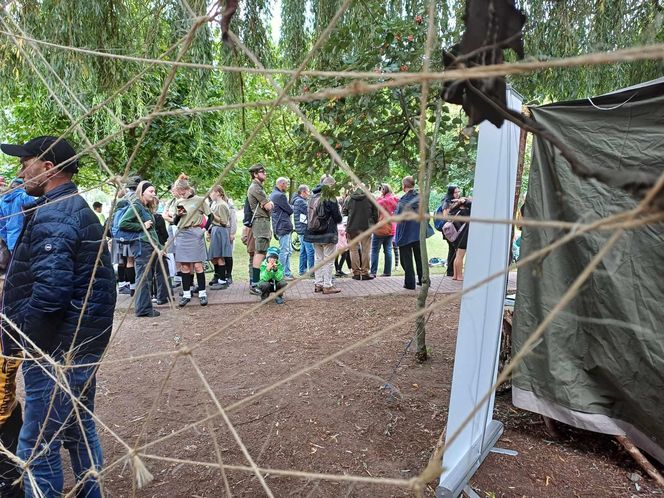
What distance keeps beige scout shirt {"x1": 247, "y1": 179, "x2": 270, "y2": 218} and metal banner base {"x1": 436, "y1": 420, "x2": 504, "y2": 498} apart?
4567 mm

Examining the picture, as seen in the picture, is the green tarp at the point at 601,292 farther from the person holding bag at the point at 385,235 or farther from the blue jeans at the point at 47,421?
the person holding bag at the point at 385,235

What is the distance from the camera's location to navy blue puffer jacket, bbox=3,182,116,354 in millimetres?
1897

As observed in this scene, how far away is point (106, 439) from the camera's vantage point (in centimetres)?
301

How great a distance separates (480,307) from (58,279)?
203cm

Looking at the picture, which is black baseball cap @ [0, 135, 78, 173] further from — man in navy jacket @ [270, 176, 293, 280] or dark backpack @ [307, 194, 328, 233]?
man in navy jacket @ [270, 176, 293, 280]

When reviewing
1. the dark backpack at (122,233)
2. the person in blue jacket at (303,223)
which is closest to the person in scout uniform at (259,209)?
the person in blue jacket at (303,223)

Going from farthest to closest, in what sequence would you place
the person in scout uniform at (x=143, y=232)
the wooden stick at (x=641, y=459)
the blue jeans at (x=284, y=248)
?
the blue jeans at (x=284, y=248) < the person in scout uniform at (x=143, y=232) < the wooden stick at (x=641, y=459)

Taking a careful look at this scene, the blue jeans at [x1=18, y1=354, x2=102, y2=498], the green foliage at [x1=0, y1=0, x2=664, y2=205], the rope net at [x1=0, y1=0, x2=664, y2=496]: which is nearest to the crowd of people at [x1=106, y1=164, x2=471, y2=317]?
the rope net at [x1=0, y1=0, x2=664, y2=496]

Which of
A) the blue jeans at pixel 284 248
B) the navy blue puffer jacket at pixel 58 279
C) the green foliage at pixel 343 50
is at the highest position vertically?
the green foliage at pixel 343 50

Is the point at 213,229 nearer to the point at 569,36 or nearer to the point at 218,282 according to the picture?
the point at 218,282

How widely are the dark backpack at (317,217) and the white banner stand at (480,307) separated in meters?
4.08

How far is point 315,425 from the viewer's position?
3127 millimetres

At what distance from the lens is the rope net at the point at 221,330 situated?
2.00 feet

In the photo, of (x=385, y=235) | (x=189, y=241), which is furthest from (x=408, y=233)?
(x=189, y=241)
